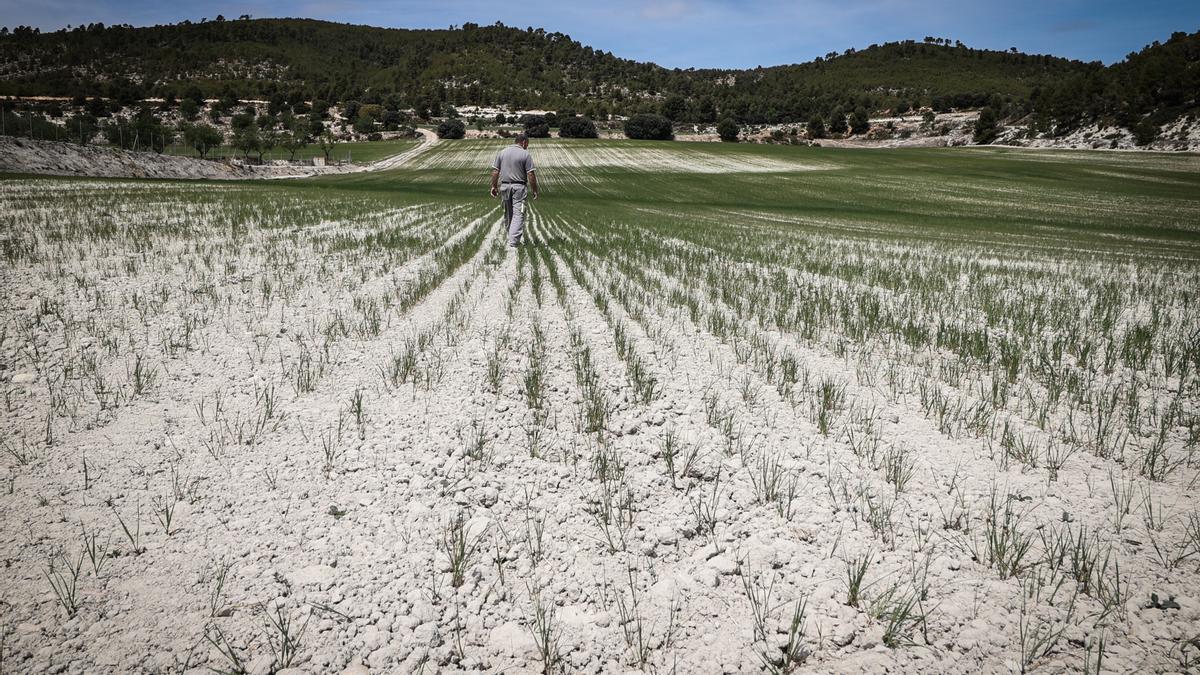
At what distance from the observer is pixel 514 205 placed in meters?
14.1

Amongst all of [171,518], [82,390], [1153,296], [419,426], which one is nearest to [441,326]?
[419,426]

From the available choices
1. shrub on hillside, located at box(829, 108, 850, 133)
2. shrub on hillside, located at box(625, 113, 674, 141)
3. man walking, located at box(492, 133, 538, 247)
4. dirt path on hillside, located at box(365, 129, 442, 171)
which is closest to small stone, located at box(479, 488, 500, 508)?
man walking, located at box(492, 133, 538, 247)

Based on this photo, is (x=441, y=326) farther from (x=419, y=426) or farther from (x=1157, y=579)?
(x=1157, y=579)

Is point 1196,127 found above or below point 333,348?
above

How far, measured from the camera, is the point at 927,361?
623cm

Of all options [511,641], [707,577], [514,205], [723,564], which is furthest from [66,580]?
[514,205]

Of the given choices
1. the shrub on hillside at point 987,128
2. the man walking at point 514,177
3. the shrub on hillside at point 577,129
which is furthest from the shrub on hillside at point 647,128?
the man walking at point 514,177

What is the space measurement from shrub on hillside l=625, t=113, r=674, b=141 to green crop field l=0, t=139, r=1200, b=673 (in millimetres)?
119182

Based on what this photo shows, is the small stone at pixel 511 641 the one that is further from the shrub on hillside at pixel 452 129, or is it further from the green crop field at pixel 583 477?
the shrub on hillside at pixel 452 129

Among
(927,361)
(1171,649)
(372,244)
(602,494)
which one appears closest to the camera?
(1171,649)

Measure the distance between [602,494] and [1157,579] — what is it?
2837 millimetres

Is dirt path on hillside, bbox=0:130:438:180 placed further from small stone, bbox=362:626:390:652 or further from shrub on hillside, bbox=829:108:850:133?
shrub on hillside, bbox=829:108:850:133

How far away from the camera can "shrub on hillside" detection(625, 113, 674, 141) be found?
119875 millimetres

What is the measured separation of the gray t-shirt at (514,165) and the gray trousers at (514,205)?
178 mm
